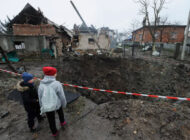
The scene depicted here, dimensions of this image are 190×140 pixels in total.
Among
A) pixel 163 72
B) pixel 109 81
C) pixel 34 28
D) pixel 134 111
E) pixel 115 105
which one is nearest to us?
pixel 134 111

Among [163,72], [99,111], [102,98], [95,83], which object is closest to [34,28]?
[95,83]

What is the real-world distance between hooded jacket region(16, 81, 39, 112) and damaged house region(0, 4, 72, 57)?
1078 cm

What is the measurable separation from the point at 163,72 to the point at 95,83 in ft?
17.5

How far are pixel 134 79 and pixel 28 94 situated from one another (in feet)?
21.9

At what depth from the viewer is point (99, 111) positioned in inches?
118

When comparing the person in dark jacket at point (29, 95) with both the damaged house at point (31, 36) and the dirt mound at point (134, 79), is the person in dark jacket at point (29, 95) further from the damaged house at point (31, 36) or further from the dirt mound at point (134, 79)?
the damaged house at point (31, 36)

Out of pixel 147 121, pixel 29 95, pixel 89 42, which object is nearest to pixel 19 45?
pixel 89 42

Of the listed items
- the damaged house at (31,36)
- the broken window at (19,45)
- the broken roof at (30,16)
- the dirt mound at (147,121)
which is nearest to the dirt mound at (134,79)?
the dirt mound at (147,121)

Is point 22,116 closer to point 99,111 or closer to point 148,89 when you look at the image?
point 99,111

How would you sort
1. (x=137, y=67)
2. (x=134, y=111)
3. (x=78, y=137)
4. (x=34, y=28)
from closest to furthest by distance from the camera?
(x=78, y=137) → (x=134, y=111) → (x=137, y=67) → (x=34, y=28)

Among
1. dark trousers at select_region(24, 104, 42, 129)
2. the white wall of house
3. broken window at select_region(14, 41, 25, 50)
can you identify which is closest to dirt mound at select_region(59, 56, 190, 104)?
dark trousers at select_region(24, 104, 42, 129)

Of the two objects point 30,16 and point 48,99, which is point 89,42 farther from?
point 48,99

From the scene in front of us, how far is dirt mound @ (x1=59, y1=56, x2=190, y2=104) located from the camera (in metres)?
5.92

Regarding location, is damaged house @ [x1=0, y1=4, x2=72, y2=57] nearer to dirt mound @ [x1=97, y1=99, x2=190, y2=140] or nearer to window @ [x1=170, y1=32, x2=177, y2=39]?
dirt mound @ [x1=97, y1=99, x2=190, y2=140]
